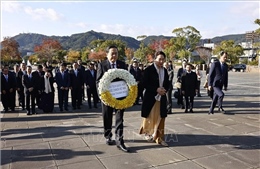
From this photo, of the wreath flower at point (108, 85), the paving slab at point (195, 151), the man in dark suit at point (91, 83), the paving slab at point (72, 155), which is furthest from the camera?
the man in dark suit at point (91, 83)

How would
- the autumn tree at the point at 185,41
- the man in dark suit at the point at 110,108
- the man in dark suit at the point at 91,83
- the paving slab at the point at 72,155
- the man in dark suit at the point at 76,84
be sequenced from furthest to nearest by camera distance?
1. the autumn tree at the point at 185,41
2. the man in dark suit at the point at 91,83
3. the man in dark suit at the point at 76,84
4. the man in dark suit at the point at 110,108
5. the paving slab at the point at 72,155

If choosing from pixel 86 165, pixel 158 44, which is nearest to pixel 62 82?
pixel 86 165

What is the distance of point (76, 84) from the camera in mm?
9406

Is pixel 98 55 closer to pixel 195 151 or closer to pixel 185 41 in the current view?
pixel 185 41

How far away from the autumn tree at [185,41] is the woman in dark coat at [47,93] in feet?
147

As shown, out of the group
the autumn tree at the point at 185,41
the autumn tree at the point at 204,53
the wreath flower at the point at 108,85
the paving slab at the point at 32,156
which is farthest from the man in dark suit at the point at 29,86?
the autumn tree at the point at 204,53

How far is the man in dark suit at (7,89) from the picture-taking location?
9.26 meters

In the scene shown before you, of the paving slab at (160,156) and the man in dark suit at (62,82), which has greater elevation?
the man in dark suit at (62,82)

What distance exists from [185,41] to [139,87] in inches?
1974

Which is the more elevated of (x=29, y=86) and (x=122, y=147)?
(x=29, y=86)

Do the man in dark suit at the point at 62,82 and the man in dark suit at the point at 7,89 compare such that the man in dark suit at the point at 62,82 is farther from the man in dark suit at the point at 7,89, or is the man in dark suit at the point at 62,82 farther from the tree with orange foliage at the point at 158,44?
the tree with orange foliage at the point at 158,44

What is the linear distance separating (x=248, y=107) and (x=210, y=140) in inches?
179

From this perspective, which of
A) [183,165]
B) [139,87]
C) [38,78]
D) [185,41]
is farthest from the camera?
[185,41]

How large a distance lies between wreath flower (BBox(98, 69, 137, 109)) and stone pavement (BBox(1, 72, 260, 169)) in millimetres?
915
